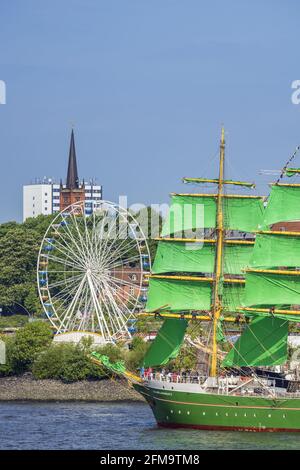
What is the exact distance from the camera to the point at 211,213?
102 metres

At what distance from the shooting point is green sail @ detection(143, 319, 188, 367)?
101 meters

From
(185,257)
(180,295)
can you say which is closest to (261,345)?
(180,295)

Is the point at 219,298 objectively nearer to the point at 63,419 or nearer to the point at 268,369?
the point at 268,369

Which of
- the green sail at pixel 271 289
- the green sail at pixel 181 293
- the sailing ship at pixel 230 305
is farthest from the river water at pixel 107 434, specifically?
the green sail at pixel 271 289

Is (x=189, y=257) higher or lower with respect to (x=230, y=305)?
higher

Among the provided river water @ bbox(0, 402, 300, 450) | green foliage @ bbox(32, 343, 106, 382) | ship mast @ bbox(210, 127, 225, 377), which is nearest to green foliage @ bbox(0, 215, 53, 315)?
green foliage @ bbox(32, 343, 106, 382)

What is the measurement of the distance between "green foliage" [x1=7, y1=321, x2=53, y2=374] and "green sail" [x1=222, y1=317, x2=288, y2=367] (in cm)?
2778

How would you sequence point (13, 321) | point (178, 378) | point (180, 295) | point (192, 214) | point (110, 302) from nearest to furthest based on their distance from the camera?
point (178, 378)
point (180, 295)
point (192, 214)
point (110, 302)
point (13, 321)

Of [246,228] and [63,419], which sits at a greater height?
[246,228]

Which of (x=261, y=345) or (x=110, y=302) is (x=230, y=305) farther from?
(x=110, y=302)

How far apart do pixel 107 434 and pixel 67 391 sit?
2697cm

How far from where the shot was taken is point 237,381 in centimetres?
9756

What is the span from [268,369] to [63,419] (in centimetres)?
1235
